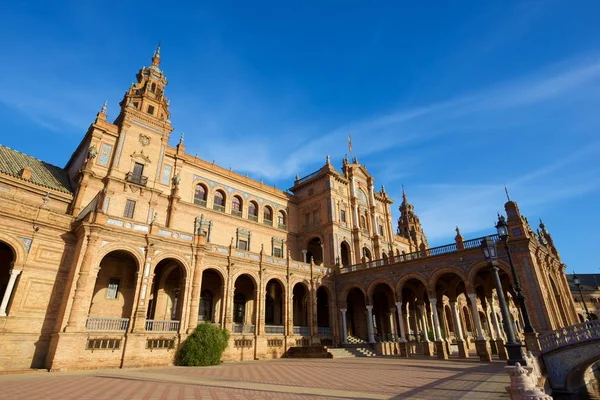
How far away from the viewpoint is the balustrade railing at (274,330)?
26.0 meters

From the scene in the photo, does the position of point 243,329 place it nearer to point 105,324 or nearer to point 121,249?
point 105,324

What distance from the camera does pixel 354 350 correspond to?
26.6 metres

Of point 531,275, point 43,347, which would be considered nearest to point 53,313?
point 43,347

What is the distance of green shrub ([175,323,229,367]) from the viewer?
19.2 m

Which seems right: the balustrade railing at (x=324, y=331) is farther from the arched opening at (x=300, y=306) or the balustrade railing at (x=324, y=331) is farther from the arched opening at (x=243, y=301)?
the arched opening at (x=243, y=301)

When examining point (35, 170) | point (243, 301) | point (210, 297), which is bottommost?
point (243, 301)

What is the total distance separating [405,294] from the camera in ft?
109

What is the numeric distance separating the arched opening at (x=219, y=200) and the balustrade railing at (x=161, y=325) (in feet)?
43.7

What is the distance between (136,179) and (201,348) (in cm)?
1436

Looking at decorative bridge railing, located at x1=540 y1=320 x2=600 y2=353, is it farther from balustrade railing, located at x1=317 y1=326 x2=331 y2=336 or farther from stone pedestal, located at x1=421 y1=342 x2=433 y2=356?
balustrade railing, located at x1=317 y1=326 x2=331 y2=336

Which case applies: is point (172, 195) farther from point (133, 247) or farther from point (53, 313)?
point (53, 313)

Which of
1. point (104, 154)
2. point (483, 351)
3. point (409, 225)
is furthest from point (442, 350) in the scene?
point (409, 225)

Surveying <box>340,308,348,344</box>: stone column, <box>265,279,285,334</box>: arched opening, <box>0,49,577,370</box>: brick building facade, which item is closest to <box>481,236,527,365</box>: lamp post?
<box>0,49,577,370</box>: brick building facade

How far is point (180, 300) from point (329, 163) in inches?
907
